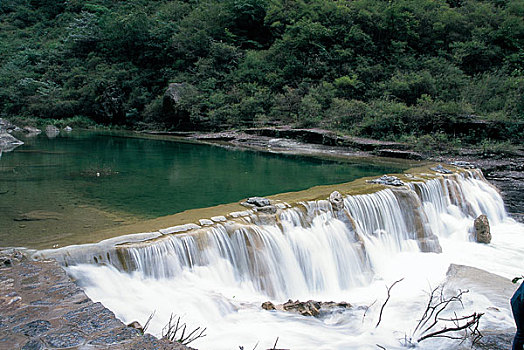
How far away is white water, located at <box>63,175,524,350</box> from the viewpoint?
4.97 metres

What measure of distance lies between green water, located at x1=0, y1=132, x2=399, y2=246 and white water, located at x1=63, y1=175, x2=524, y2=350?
1861 millimetres

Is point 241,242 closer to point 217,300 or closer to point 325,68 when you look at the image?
point 217,300

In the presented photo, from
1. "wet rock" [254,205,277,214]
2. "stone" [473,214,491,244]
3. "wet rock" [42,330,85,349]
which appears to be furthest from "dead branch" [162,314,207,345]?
"stone" [473,214,491,244]

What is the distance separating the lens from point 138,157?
661 inches

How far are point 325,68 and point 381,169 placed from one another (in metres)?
14.4

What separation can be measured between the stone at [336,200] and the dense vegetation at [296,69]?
11.3m

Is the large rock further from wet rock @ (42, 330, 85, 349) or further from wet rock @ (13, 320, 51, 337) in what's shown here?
wet rock @ (42, 330, 85, 349)

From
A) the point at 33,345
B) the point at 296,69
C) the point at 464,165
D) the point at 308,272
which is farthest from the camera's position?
the point at 296,69

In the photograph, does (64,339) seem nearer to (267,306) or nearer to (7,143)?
(267,306)

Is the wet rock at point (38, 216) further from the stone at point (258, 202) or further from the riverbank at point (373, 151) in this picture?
the riverbank at point (373, 151)

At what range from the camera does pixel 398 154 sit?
16859 millimetres

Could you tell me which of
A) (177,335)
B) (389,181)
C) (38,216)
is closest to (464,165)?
(389,181)

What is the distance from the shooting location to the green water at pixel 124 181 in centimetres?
723

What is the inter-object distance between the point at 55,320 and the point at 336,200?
644 cm
